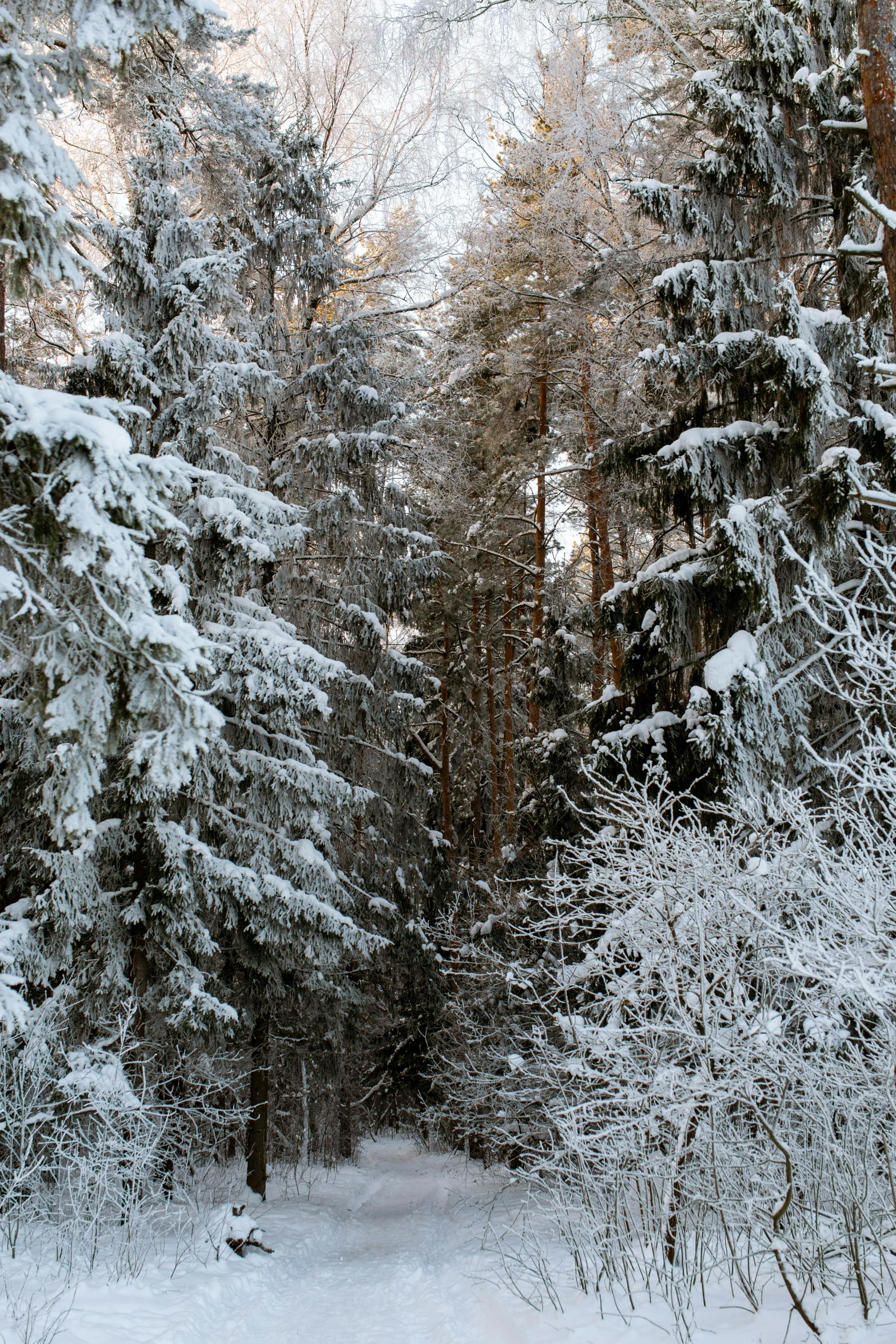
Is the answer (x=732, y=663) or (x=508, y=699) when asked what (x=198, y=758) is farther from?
(x=508, y=699)

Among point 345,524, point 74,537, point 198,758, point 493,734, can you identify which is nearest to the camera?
point 74,537

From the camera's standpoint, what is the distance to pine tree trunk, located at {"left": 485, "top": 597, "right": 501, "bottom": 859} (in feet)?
49.4

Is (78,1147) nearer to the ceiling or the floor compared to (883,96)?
nearer to the floor

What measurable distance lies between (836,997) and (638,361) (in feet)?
20.6

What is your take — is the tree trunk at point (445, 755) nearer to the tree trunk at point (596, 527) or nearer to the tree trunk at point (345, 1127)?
the tree trunk at point (596, 527)

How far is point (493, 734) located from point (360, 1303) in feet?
35.5

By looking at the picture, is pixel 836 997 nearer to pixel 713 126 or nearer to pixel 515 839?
pixel 713 126

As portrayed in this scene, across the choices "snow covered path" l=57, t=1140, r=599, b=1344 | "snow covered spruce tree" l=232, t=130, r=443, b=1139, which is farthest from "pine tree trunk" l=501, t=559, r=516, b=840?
"snow covered path" l=57, t=1140, r=599, b=1344

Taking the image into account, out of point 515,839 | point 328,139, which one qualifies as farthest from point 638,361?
point 328,139

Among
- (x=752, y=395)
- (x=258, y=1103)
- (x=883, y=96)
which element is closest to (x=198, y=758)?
(x=258, y=1103)

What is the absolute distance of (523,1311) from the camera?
5.93 meters

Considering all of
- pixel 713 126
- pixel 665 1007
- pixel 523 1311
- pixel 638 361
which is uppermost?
pixel 713 126

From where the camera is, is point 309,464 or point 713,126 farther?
point 309,464

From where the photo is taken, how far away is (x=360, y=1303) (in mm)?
7582
